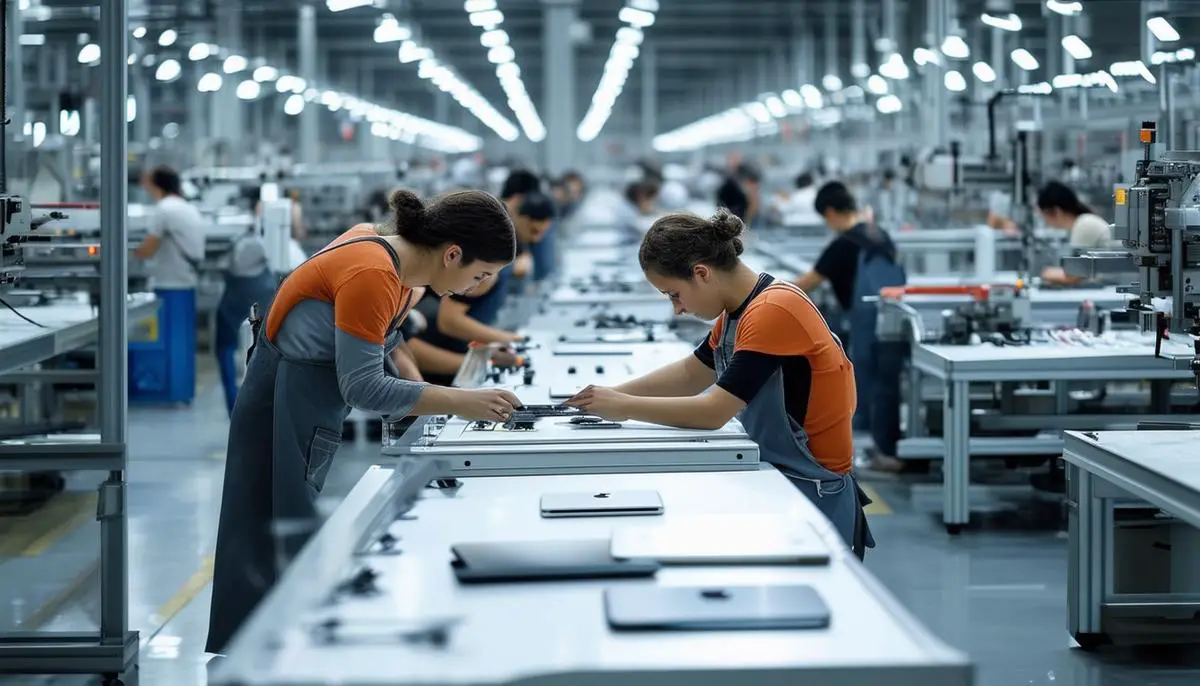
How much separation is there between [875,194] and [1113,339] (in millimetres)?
8407

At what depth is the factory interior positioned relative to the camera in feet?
7.07

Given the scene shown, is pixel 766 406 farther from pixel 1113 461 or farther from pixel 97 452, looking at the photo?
pixel 97 452

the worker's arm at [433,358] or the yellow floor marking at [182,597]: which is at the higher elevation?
the worker's arm at [433,358]

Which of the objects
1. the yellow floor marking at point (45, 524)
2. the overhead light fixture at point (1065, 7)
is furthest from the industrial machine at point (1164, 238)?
the overhead light fixture at point (1065, 7)

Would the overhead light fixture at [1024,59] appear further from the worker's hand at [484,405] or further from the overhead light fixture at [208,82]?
the worker's hand at [484,405]

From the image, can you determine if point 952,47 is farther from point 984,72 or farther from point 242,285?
point 242,285

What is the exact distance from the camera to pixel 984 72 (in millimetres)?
10289

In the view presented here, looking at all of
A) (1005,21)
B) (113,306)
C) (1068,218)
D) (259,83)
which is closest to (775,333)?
(113,306)

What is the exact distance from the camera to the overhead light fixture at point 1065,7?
8797 millimetres

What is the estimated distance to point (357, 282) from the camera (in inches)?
121

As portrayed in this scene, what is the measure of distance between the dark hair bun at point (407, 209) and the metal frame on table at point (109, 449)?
1.22 meters

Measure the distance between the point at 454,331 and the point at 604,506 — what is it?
10.5ft

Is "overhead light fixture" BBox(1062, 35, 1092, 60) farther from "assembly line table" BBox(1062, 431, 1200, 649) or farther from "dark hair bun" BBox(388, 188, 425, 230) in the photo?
"dark hair bun" BBox(388, 188, 425, 230)

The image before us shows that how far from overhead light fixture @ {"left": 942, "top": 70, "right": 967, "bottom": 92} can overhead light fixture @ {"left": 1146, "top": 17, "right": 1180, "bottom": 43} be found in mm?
2780
